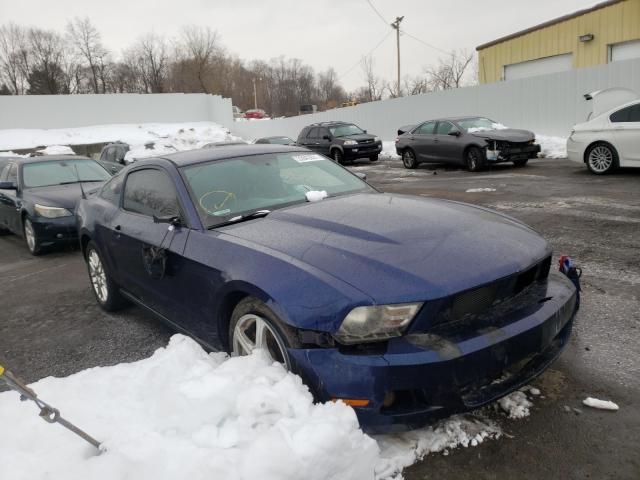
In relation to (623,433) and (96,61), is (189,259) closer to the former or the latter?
(623,433)

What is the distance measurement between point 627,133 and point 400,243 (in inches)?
373

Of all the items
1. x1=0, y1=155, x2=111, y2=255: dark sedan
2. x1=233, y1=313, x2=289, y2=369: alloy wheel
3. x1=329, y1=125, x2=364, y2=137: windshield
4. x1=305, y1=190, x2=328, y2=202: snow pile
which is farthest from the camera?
x1=329, y1=125, x2=364, y2=137: windshield

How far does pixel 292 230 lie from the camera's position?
298cm

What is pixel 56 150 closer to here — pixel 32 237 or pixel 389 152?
pixel 389 152

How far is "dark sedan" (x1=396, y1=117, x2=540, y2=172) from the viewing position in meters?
13.2

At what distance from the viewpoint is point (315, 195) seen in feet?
12.1

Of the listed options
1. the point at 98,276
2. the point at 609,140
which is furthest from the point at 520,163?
the point at 98,276

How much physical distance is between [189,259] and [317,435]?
1541 mm

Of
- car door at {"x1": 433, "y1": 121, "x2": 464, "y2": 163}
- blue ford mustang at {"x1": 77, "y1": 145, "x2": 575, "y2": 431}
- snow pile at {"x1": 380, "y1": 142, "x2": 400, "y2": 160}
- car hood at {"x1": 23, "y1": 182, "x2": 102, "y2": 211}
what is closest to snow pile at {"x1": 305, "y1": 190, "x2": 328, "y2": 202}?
blue ford mustang at {"x1": 77, "y1": 145, "x2": 575, "y2": 431}

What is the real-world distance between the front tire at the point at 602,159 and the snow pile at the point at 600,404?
920 cm

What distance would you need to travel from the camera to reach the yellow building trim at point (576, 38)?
2050 cm

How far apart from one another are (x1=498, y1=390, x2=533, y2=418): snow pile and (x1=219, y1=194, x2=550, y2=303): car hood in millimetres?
728

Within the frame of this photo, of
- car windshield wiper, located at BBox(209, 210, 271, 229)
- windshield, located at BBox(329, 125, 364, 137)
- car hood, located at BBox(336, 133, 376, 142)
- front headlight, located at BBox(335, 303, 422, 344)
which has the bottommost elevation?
front headlight, located at BBox(335, 303, 422, 344)

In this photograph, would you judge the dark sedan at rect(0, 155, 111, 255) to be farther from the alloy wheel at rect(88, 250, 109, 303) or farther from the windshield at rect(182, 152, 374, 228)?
the windshield at rect(182, 152, 374, 228)
